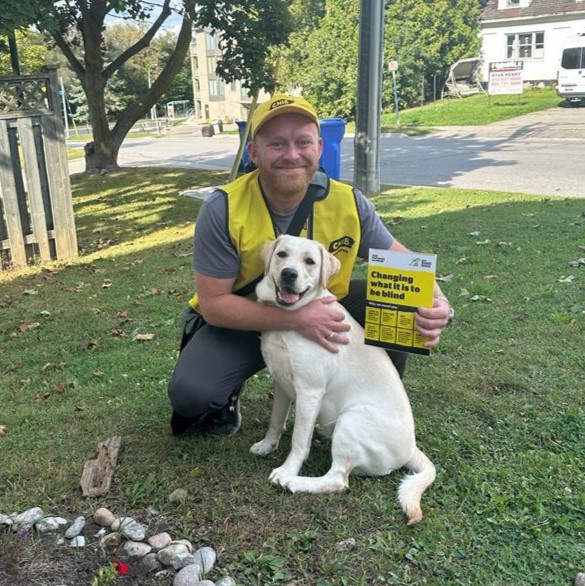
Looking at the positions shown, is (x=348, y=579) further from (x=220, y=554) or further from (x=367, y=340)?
(x=367, y=340)

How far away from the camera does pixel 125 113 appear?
15.4 meters

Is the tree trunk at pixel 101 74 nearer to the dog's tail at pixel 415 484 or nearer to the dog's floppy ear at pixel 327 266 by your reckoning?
the dog's floppy ear at pixel 327 266

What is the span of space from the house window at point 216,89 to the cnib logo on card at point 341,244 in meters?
54.9

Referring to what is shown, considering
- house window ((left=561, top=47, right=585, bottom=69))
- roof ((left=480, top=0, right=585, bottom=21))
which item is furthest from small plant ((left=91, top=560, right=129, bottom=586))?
roof ((left=480, top=0, right=585, bottom=21))

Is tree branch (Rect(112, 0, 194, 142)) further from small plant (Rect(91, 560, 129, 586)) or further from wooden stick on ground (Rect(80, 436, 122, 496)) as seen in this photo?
small plant (Rect(91, 560, 129, 586))

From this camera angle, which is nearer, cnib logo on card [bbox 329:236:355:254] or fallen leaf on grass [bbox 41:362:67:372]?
cnib logo on card [bbox 329:236:355:254]

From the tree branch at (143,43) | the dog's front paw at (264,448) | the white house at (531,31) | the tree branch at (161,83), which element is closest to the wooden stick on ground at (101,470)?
the dog's front paw at (264,448)

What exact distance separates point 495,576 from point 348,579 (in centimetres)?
55

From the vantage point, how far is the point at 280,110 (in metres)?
2.81

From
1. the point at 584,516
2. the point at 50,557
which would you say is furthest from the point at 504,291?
the point at 50,557

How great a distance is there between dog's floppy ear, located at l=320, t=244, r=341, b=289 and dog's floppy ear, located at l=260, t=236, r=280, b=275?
0.22 m

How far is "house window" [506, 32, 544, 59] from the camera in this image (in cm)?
3497

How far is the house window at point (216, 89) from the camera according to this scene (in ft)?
181

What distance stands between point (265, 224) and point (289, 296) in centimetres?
43
